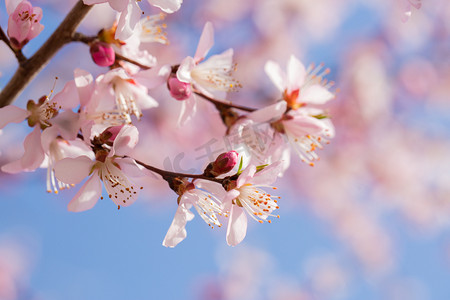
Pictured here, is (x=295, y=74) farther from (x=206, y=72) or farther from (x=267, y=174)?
(x=267, y=174)

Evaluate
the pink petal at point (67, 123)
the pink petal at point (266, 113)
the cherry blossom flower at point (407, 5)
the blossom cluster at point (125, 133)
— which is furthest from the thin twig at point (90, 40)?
the cherry blossom flower at point (407, 5)

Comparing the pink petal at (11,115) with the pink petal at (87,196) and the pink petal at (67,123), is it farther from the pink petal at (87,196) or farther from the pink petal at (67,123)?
the pink petal at (87,196)

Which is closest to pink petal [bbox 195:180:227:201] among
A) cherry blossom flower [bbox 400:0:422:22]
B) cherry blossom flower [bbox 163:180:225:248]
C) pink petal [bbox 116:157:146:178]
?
cherry blossom flower [bbox 163:180:225:248]

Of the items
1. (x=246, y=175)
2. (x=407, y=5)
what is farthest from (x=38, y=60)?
(x=407, y=5)

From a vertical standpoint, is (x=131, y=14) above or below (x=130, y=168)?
above

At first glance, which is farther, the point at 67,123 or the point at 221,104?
the point at 221,104

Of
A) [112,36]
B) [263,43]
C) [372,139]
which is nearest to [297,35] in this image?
[263,43]
